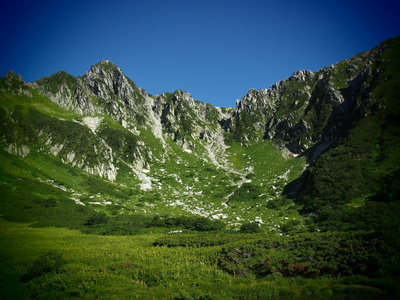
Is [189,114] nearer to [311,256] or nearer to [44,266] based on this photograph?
[311,256]

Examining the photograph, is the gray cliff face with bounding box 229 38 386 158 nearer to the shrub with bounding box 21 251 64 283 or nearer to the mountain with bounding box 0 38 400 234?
the mountain with bounding box 0 38 400 234

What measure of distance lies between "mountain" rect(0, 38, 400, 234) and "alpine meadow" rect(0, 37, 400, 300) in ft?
2.12

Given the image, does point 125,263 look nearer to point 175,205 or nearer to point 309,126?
point 175,205

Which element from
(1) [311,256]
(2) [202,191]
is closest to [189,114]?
(2) [202,191]

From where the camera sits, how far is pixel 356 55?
5714 inches

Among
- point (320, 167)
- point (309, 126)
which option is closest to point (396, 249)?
point (320, 167)

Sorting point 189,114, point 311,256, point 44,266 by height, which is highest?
point 189,114

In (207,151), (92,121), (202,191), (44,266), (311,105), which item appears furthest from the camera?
(207,151)

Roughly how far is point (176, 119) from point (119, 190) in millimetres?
101305

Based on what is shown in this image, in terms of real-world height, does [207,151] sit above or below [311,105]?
below

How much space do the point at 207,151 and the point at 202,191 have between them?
57.5 m

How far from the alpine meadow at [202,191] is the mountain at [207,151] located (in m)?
0.65

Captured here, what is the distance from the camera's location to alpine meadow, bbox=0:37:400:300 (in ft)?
54.3

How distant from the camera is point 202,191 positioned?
82500 mm
